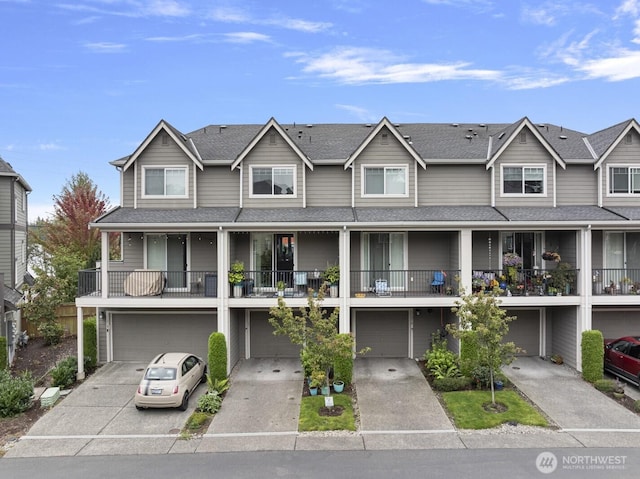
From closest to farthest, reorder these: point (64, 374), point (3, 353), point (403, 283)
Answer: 1. point (64, 374)
2. point (3, 353)
3. point (403, 283)

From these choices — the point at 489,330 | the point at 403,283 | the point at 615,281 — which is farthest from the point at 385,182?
the point at 615,281

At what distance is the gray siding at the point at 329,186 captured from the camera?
59.5ft

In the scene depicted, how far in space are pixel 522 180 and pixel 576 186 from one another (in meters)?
2.57

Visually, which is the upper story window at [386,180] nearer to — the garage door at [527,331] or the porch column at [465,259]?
the porch column at [465,259]

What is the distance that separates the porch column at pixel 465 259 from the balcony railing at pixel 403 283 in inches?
26.0

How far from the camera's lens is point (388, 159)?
58.6ft

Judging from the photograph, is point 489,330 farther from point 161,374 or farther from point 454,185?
point 161,374

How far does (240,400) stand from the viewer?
532 inches

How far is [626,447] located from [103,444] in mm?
13614

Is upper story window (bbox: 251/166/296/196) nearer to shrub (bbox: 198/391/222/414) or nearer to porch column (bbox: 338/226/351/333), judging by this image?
porch column (bbox: 338/226/351/333)

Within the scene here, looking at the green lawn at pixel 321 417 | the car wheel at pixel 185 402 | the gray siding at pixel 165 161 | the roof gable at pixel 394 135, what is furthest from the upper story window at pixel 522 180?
the car wheel at pixel 185 402

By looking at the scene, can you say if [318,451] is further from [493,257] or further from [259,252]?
[493,257]

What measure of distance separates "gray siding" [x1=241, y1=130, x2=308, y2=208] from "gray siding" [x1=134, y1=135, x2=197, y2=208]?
2530 mm

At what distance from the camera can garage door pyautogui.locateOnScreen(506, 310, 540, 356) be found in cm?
1800
